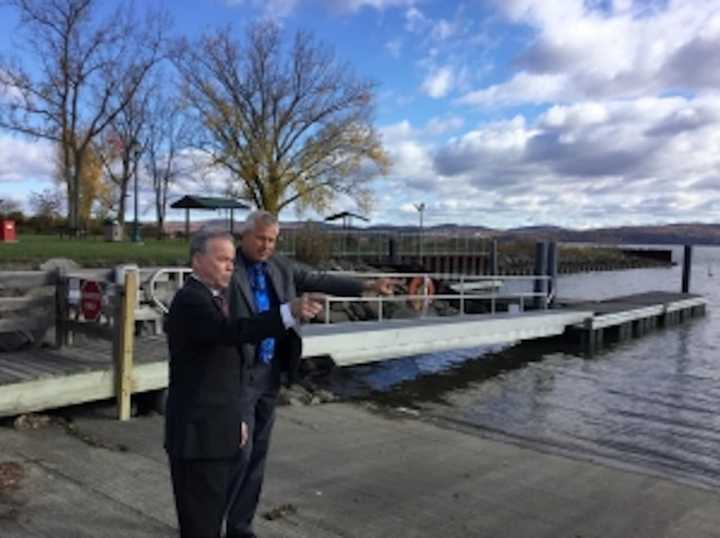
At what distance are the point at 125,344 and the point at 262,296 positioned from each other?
12.8 ft

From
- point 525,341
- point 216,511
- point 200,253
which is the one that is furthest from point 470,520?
point 525,341

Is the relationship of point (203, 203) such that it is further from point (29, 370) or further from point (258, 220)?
point (258, 220)

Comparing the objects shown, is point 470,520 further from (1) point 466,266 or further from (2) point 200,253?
(1) point 466,266

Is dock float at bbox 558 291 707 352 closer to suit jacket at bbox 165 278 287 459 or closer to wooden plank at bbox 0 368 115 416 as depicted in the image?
wooden plank at bbox 0 368 115 416

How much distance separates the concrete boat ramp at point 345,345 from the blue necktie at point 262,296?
A: 3.84 metres

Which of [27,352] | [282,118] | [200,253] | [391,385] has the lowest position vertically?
[391,385]

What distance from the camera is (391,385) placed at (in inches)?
511

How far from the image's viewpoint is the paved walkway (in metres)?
4.45

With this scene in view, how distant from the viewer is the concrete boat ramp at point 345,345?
668cm

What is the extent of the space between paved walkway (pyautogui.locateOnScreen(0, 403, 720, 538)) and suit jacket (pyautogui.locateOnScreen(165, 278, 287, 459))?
159cm

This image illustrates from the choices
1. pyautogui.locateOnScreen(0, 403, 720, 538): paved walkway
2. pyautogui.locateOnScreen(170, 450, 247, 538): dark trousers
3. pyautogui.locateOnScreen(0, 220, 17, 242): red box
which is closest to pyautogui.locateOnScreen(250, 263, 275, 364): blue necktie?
pyautogui.locateOnScreen(170, 450, 247, 538): dark trousers

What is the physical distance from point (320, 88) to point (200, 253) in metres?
38.5

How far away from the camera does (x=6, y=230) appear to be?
23734 millimetres

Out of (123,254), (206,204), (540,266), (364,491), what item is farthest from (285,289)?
(206,204)
